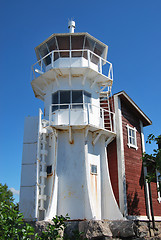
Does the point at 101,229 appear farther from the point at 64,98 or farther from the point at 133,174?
the point at 64,98

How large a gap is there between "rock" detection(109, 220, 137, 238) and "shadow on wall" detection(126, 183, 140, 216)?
239cm

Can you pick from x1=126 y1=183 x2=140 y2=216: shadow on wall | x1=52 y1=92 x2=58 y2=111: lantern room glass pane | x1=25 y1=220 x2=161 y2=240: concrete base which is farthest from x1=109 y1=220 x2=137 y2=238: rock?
x1=52 y1=92 x2=58 y2=111: lantern room glass pane

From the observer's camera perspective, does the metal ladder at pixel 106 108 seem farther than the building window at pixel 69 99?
Yes

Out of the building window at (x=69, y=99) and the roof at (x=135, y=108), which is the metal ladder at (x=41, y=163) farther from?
the roof at (x=135, y=108)

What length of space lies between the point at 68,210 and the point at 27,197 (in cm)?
232

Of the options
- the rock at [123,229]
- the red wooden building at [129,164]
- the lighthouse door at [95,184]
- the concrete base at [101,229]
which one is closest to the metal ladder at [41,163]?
the concrete base at [101,229]

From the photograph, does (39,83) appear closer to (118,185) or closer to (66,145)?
(66,145)

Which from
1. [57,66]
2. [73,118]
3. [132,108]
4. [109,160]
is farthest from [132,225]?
[57,66]

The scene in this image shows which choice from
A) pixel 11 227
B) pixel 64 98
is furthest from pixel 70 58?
pixel 11 227

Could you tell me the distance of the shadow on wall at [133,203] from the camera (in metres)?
16.0

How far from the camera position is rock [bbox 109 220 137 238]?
13.2 metres

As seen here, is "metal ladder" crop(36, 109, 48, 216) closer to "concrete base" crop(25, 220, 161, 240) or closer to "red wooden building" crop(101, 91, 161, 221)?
"concrete base" crop(25, 220, 161, 240)

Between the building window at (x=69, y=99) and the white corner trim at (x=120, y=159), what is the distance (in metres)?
2.44

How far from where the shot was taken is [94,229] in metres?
12.8
